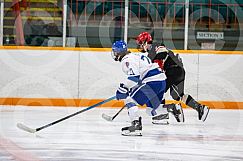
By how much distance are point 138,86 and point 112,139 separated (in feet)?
2.42

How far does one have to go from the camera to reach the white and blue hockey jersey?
15.5 ft

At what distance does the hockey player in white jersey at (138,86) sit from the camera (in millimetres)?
4750

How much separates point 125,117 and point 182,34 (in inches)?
78.5

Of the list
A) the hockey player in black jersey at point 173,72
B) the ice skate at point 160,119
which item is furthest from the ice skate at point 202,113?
the ice skate at point 160,119

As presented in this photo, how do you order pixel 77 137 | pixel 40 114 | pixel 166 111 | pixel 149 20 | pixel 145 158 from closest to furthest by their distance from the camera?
pixel 145 158 → pixel 77 137 → pixel 166 111 → pixel 40 114 → pixel 149 20

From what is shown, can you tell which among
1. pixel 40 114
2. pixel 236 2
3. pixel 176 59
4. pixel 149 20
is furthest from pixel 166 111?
pixel 236 2

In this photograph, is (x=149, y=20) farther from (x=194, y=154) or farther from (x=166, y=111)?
(x=194, y=154)

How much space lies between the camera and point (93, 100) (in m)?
7.20

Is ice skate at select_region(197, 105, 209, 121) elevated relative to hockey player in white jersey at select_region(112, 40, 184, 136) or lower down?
lower down

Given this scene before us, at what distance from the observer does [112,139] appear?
448 cm

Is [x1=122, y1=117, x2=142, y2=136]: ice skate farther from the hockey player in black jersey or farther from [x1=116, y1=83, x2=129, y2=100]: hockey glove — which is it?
the hockey player in black jersey

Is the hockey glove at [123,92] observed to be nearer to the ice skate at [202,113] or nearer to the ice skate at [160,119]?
the ice skate at [160,119]

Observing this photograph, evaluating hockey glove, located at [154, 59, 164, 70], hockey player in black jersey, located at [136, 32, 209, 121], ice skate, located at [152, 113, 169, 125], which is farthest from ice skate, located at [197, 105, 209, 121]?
hockey glove, located at [154, 59, 164, 70]

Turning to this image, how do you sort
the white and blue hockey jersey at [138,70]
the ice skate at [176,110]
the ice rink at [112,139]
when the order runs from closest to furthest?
the ice rink at [112,139] < the white and blue hockey jersey at [138,70] < the ice skate at [176,110]
